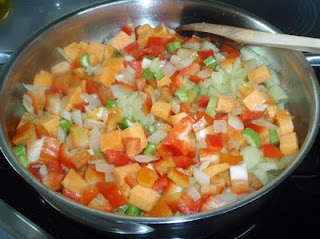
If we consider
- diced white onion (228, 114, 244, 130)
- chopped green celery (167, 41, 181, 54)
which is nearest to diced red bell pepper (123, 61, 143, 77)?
chopped green celery (167, 41, 181, 54)

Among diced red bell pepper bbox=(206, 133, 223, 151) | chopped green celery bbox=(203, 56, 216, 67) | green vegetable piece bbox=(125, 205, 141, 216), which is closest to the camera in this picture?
green vegetable piece bbox=(125, 205, 141, 216)

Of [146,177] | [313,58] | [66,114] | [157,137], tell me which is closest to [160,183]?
[146,177]

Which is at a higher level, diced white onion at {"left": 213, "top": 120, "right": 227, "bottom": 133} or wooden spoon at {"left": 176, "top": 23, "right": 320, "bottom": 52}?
wooden spoon at {"left": 176, "top": 23, "right": 320, "bottom": 52}

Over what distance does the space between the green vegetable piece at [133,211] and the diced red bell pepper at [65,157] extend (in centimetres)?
20

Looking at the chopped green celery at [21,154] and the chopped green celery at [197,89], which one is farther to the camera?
the chopped green celery at [197,89]

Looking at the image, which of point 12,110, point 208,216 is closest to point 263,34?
point 208,216

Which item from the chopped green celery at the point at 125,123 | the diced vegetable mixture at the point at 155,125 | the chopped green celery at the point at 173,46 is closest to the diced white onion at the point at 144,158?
the diced vegetable mixture at the point at 155,125

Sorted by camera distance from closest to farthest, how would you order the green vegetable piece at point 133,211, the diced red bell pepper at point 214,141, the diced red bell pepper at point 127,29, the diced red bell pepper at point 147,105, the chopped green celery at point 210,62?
1. the green vegetable piece at point 133,211
2. the diced red bell pepper at point 214,141
3. the diced red bell pepper at point 147,105
4. the chopped green celery at point 210,62
5. the diced red bell pepper at point 127,29

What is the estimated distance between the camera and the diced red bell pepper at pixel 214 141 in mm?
1230

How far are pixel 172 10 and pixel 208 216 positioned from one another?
806 millimetres

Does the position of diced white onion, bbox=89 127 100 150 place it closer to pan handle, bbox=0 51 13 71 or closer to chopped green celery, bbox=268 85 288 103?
pan handle, bbox=0 51 13 71

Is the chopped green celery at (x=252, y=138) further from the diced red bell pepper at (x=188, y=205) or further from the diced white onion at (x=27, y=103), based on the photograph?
the diced white onion at (x=27, y=103)

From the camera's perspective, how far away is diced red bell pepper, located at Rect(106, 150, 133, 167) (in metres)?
1.21

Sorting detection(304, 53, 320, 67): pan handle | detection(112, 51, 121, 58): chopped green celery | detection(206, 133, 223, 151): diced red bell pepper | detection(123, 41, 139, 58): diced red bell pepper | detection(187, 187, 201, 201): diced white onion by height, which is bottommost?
detection(187, 187, 201, 201): diced white onion
